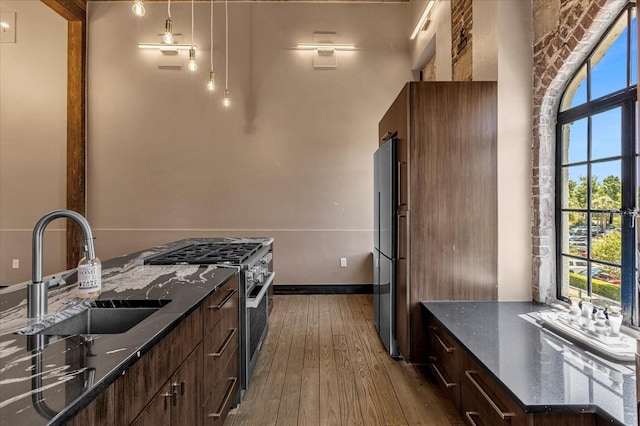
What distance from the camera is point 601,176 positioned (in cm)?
208

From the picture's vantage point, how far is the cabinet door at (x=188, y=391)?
1.20 meters

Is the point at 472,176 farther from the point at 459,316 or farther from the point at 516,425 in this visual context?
the point at 516,425

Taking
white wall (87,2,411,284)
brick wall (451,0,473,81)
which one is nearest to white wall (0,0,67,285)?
white wall (87,2,411,284)

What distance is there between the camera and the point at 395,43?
4.89 m

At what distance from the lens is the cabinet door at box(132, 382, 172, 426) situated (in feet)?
3.18

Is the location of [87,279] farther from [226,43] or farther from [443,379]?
[226,43]

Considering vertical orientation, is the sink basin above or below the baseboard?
above

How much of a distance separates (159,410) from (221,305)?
0.70 metres

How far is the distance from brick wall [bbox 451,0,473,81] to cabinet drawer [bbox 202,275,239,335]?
9.00ft

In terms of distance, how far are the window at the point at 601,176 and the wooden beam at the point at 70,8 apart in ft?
19.3

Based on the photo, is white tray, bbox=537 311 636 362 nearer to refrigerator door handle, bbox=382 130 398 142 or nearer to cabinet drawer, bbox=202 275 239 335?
refrigerator door handle, bbox=382 130 398 142

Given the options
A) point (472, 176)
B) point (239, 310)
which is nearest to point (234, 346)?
point (239, 310)

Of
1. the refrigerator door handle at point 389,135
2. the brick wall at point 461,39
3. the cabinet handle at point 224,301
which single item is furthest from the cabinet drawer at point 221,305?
the brick wall at point 461,39

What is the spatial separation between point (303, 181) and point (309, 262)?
120cm
